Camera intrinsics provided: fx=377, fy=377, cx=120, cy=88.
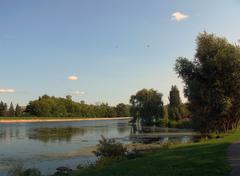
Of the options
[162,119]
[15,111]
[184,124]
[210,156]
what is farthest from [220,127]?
[15,111]

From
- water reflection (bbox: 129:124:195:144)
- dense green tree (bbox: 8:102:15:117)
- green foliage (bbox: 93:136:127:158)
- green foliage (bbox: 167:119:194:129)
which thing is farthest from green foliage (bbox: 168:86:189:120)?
dense green tree (bbox: 8:102:15:117)

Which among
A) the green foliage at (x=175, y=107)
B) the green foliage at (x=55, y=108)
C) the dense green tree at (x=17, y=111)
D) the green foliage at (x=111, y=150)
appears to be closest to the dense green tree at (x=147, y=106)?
the green foliage at (x=175, y=107)

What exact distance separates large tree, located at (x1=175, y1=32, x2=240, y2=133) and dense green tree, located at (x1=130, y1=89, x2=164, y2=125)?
49139 mm

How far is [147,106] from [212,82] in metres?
53.1

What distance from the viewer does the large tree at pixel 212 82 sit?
114 feet

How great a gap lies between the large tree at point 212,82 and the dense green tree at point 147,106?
49.1 m

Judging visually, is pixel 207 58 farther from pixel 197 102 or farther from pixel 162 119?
pixel 162 119

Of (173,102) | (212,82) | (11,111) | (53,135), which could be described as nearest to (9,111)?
(11,111)

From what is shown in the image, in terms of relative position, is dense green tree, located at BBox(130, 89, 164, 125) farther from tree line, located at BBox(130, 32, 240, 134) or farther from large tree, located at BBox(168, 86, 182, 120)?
tree line, located at BBox(130, 32, 240, 134)

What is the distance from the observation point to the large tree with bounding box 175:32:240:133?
114 ft

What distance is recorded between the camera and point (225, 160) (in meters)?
14.5

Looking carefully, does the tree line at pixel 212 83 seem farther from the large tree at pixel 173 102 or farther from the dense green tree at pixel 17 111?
the dense green tree at pixel 17 111

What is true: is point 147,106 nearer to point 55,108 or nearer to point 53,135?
point 53,135

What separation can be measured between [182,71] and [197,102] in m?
3.58
